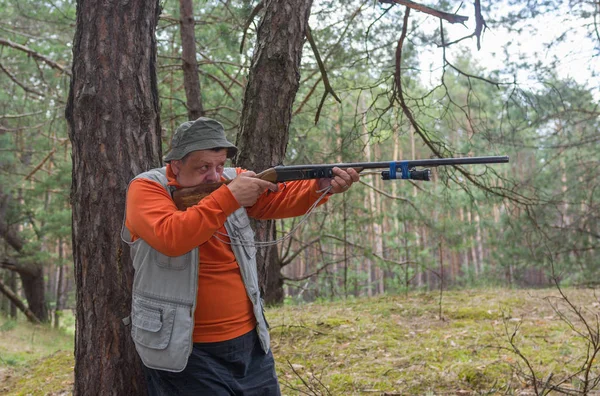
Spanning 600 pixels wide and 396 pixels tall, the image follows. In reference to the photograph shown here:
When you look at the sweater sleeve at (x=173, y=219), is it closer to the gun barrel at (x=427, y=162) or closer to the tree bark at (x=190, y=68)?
the gun barrel at (x=427, y=162)

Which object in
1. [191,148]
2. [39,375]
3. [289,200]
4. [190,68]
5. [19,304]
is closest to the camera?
[191,148]

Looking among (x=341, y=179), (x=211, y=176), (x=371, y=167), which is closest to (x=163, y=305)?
(x=211, y=176)

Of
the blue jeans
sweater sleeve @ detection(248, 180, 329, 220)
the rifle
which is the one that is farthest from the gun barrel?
the blue jeans

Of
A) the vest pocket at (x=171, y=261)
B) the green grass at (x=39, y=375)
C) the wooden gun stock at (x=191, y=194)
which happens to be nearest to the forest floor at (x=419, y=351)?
the green grass at (x=39, y=375)

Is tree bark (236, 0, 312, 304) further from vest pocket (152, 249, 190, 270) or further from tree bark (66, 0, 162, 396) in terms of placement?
vest pocket (152, 249, 190, 270)

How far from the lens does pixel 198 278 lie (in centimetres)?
252

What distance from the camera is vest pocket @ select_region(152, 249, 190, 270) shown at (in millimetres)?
2473

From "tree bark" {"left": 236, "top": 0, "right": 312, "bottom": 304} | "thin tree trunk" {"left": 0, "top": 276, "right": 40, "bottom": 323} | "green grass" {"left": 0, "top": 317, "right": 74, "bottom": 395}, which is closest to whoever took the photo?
"tree bark" {"left": 236, "top": 0, "right": 312, "bottom": 304}

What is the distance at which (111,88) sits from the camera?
10.3ft

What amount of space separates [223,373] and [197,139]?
113cm

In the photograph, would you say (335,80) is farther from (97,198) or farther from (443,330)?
(97,198)

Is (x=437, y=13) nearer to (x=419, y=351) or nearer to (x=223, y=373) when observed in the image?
(x=419, y=351)

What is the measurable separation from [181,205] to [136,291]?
1.50ft

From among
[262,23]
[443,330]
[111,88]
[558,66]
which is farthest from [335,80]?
[111,88]
